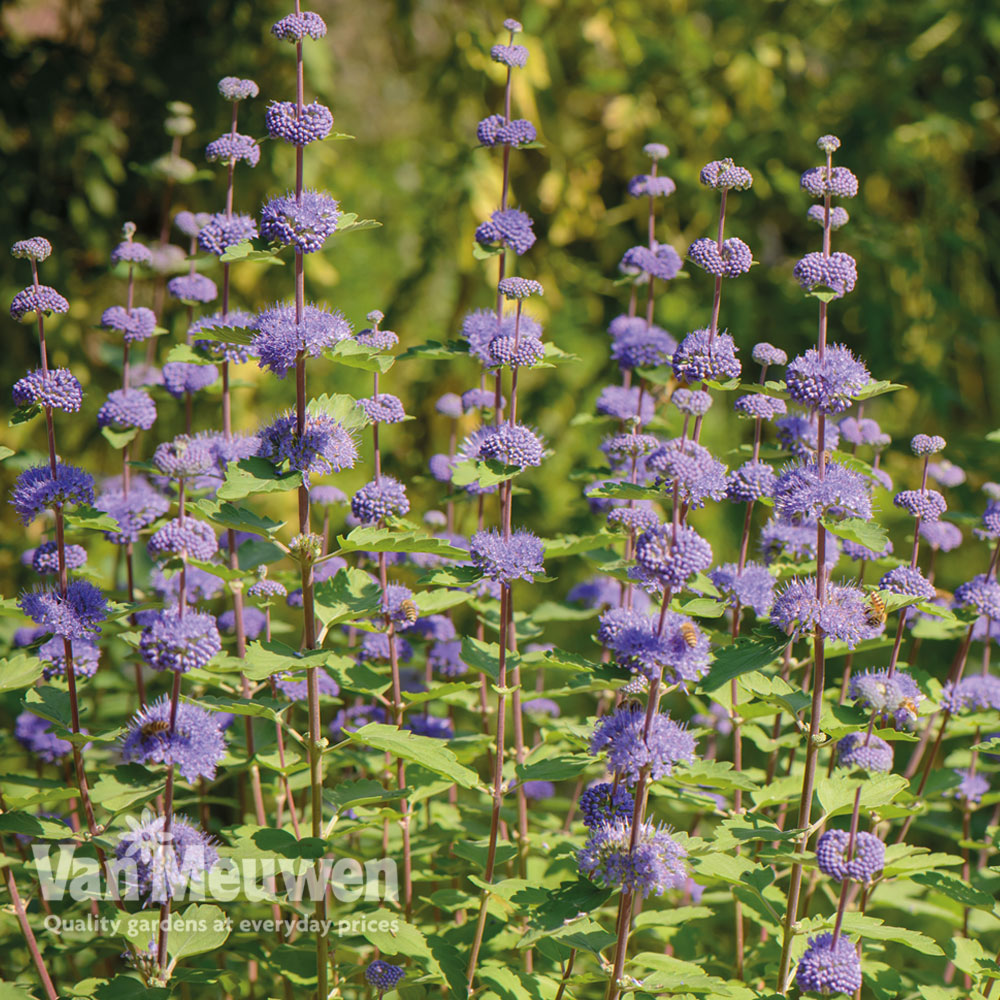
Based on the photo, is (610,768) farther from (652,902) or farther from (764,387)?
(652,902)

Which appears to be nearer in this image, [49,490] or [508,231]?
[49,490]

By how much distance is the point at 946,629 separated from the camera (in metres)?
3.23

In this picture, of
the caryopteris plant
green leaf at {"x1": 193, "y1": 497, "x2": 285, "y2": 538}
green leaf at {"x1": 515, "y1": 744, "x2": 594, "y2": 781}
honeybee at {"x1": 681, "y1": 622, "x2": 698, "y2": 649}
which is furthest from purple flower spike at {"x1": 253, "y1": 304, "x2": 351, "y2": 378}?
green leaf at {"x1": 515, "y1": 744, "x2": 594, "y2": 781}

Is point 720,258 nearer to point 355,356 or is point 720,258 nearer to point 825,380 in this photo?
point 825,380

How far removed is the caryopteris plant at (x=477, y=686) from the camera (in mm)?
2242

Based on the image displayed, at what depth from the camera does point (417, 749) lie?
2.24m

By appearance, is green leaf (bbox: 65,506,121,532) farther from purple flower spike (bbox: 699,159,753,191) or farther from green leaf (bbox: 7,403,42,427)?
purple flower spike (bbox: 699,159,753,191)

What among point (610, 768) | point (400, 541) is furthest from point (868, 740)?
point (400, 541)

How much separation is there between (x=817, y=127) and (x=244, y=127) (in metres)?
3.43

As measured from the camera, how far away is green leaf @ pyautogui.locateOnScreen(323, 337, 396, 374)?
221cm

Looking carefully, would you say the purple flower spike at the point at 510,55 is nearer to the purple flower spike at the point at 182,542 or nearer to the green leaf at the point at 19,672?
the purple flower spike at the point at 182,542

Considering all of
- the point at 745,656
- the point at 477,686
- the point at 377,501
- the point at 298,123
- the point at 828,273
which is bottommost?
the point at 477,686

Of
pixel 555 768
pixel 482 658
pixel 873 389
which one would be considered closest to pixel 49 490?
pixel 482 658

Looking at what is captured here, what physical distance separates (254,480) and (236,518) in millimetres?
94
